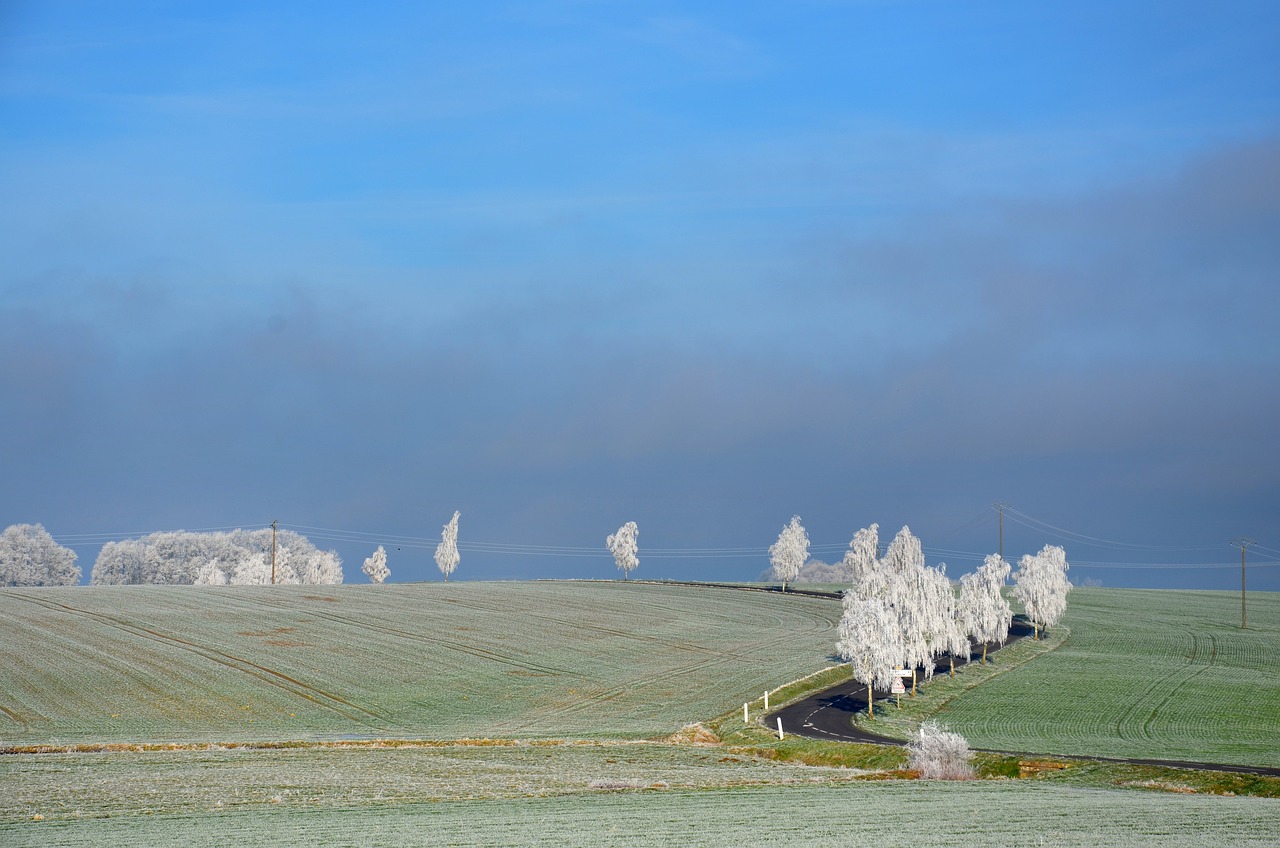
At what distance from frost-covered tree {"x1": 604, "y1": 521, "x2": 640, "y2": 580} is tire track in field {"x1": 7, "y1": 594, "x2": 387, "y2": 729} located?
92.7 metres

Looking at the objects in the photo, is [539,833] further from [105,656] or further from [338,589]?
[338,589]

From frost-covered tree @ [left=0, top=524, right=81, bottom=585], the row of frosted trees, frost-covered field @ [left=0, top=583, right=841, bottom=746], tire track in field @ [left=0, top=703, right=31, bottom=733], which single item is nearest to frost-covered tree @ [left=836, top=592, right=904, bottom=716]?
the row of frosted trees

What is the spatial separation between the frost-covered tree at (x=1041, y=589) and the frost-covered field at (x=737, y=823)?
74.2 meters

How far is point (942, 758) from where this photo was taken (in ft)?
152

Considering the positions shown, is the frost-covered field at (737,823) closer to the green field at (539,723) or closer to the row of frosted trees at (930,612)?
the green field at (539,723)

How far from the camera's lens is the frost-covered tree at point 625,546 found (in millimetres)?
Answer: 177375

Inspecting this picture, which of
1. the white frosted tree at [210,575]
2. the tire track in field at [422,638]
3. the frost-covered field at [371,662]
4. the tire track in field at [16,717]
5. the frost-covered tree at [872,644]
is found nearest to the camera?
the tire track in field at [16,717]

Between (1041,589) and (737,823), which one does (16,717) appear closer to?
(737,823)

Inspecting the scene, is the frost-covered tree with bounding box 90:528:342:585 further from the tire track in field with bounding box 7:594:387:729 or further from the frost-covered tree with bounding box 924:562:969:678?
the frost-covered tree with bounding box 924:562:969:678

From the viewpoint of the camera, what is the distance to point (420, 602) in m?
122

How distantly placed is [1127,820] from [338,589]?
4393 inches

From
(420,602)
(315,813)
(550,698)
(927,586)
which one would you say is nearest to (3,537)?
(420,602)

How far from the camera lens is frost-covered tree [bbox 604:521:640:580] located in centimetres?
17738

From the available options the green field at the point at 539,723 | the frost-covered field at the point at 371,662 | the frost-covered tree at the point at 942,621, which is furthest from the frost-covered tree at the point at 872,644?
the frost-covered tree at the point at 942,621
